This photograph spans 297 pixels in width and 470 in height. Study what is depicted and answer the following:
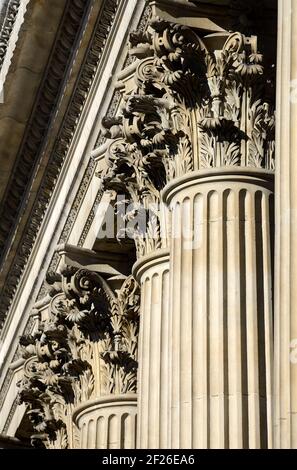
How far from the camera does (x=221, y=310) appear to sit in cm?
A: 1700

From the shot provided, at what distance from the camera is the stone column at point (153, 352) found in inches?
734

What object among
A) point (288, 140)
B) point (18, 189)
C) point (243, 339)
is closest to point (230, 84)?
point (243, 339)

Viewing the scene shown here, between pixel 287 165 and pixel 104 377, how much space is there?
359 inches

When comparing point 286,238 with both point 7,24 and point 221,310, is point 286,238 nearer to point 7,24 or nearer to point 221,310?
point 221,310

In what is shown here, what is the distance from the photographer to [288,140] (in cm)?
1374

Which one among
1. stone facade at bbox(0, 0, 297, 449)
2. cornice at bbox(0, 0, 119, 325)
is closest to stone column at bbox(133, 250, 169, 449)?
stone facade at bbox(0, 0, 297, 449)

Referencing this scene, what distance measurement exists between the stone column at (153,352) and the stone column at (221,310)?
1276 millimetres

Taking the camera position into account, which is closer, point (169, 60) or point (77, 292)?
point (169, 60)

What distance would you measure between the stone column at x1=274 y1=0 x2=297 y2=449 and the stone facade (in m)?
0.02

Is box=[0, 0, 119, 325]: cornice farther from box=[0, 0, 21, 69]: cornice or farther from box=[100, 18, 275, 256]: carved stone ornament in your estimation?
box=[100, 18, 275, 256]: carved stone ornament

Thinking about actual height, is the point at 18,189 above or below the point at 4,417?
above

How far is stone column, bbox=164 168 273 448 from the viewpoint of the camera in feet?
54.2

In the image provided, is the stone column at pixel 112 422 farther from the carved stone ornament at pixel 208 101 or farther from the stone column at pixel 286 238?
the stone column at pixel 286 238
